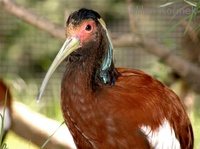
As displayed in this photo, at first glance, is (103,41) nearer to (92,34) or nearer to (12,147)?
(92,34)

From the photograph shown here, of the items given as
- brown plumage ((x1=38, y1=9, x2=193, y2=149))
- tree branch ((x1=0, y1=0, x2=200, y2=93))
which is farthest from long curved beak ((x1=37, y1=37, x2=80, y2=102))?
tree branch ((x1=0, y1=0, x2=200, y2=93))

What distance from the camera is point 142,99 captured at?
3674 mm

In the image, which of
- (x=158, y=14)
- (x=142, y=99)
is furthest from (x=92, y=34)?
(x=158, y=14)

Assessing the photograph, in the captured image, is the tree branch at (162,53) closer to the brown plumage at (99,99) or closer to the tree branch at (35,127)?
the tree branch at (35,127)

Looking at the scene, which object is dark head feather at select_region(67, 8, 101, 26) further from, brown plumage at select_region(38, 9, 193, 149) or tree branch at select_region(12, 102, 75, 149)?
tree branch at select_region(12, 102, 75, 149)

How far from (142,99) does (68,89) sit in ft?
1.25

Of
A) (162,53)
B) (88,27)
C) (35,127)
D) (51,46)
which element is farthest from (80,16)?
(51,46)

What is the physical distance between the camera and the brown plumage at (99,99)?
3.54 metres

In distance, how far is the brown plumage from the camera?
139 inches

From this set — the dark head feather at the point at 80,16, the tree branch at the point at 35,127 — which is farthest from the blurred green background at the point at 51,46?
the dark head feather at the point at 80,16

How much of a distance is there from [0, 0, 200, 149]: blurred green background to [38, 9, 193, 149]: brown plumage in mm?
1865

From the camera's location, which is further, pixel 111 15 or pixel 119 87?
pixel 111 15

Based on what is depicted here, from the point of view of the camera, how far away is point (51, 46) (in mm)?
6340

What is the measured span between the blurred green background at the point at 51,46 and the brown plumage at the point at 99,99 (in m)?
1.86
